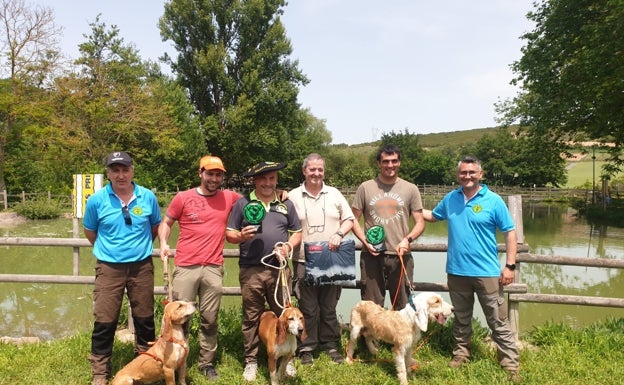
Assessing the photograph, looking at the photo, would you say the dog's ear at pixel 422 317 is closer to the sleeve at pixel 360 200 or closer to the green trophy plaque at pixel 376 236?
the green trophy plaque at pixel 376 236

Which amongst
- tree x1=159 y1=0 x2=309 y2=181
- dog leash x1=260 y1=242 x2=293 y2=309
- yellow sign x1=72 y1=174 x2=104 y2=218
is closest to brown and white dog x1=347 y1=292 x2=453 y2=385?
dog leash x1=260 y1=242 x2=293 y2=309

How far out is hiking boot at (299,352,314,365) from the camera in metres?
4.42

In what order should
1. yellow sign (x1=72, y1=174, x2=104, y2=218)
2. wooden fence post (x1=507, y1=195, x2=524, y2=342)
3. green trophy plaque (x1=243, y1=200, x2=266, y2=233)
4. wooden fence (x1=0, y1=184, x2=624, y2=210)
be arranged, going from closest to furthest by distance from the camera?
1. green trophy plaque (x1=243, y1=200, x2=266, y2=233)
2. wooden fence post (x1=507, y1=195, x2=524, y2=342)
3. yellow sign (x1=72, y1=174, x2=104, y2=218)
4. wooden fence (x1=0, y1=184, x2=624, y2=210)

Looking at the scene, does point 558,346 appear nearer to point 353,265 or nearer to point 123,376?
point 353,265

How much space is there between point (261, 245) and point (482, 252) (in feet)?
7.19

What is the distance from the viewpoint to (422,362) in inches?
182

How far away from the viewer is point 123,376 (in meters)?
3.60

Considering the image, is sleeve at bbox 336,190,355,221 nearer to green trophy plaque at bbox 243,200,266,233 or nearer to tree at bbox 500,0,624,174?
green trophy plaque at bbox 243,200,266,233

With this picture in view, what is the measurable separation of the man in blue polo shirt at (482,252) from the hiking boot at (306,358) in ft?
5.43

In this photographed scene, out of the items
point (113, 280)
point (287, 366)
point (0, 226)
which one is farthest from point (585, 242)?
point (0, 226)

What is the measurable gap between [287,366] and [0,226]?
21.3 m

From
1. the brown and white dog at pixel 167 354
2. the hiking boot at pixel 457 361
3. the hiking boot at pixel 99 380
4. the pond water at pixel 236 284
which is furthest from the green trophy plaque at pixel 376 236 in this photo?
the hiking boot at pixel 99 380

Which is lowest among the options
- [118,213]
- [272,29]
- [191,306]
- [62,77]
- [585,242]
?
[585,242]

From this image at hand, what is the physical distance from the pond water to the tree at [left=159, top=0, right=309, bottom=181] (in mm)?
16807
